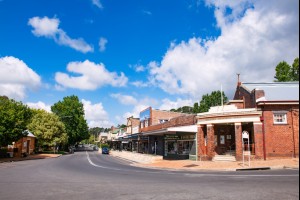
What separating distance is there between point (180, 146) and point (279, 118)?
46.7 feet

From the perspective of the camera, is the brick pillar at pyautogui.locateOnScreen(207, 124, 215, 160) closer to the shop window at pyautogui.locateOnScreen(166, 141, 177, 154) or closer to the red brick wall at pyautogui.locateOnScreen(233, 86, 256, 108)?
the red brick wall at pyautogui.locateOnScreen(233, 86, 256, 108)

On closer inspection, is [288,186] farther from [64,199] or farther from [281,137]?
[281,137]

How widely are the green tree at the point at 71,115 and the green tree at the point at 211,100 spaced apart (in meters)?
35.8

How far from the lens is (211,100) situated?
273 feet

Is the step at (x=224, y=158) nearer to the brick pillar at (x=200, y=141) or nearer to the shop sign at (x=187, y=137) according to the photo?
the brick pillar at (x=200, y=141)

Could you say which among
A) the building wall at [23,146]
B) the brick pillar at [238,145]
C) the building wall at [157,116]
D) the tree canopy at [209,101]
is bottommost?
the building wall at [23,146]

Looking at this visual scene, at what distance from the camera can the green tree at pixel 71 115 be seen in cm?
8225

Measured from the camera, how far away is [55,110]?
83.6 metres

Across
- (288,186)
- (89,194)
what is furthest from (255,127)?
(89,194)

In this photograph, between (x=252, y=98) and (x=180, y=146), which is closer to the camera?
(x=252, y=98)

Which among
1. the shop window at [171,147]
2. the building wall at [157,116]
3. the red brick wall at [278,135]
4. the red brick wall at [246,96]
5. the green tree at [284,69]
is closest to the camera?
the green tree at [284,69]

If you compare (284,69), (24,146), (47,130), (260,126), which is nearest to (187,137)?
(260,126)

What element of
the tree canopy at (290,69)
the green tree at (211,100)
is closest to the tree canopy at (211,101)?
the green tree at (211,100)

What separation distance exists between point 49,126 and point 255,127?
46.5 meters
